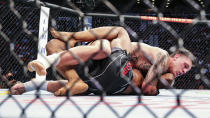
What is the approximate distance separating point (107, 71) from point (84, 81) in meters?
0.15

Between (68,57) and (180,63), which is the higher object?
(68,57)

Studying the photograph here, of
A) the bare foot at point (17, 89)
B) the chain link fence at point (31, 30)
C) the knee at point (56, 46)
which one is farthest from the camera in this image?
the chain link fence at point (31, 30)

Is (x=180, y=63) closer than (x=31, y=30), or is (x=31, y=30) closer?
(x=180, y=63)

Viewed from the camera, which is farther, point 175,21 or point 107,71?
point 175,21

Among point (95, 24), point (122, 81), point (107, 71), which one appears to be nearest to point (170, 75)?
point (122, 81)

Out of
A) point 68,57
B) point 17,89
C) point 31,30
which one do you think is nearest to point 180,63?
point 68,57

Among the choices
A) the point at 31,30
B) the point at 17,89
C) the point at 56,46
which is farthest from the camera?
the point at 31,30

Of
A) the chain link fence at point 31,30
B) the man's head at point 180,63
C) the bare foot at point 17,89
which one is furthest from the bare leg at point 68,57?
Result: the chain link fence at point 31,30

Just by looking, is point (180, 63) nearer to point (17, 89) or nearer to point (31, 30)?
point (17, 89)

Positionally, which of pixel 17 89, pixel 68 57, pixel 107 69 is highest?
pixel 68 57

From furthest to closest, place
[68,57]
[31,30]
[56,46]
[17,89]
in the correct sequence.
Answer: [31,30]
[17,89]
[56,46]
[68,57]

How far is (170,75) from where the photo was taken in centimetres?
149

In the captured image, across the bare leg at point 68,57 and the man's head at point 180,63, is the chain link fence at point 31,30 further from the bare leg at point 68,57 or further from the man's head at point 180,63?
the bare leg at point 68,57

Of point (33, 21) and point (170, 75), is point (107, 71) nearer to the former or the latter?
point (170, 75)
